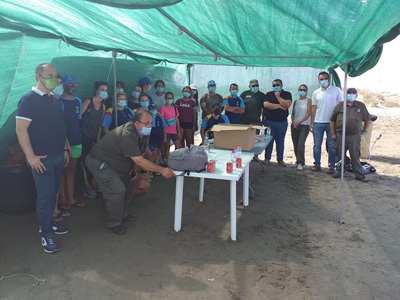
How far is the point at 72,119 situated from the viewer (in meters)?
3.93

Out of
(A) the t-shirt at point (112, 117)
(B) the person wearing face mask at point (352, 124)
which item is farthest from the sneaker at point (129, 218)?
(B) the person wearing face mask at point (352, 124)

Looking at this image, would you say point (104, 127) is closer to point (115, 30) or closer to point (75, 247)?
point (115, 30)

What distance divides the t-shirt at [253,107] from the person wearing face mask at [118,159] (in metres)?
3.45

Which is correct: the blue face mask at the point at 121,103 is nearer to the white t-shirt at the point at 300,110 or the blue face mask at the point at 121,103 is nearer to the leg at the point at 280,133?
A: the leg at the point at 280,133

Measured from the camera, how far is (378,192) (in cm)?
514

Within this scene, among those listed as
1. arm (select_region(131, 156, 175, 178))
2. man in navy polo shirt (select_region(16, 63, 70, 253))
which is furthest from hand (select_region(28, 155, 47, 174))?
arm (select_region(131, 156, 175, 178))

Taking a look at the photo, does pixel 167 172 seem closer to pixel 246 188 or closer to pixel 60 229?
pixel 60 229

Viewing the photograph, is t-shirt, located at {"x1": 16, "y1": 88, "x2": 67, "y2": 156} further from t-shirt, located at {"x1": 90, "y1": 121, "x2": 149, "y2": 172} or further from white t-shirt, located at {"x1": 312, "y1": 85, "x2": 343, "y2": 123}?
white t-shirt, located at {"x1": 312, "y1": 85, "x2": 343, "y2": 123}

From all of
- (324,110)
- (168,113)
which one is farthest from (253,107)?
(168,113)

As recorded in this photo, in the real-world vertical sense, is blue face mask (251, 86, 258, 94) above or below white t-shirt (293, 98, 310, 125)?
above

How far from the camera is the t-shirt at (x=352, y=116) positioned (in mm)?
5410

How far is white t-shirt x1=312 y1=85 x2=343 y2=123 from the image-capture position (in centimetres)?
589

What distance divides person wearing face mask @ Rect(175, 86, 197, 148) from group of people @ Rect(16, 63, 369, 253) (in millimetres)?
20

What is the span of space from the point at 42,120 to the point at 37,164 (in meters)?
0.41
